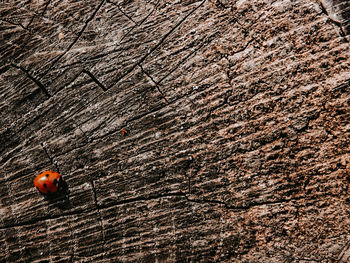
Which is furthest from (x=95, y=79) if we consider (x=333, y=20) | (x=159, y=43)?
(x=333, y=20)

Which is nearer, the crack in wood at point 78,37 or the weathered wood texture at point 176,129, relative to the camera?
the weathered wood texture at point 176,129

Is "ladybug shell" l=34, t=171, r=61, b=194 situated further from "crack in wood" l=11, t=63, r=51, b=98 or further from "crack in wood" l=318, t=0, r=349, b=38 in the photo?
"crack in wood" l=318, t=0, r=349, b=38

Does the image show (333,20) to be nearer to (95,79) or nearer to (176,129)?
(176,129)

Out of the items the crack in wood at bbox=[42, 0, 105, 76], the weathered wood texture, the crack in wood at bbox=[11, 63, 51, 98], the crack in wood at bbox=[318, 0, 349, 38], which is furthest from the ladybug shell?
the crack in wood at bbox=[318, 0, 349, 38]

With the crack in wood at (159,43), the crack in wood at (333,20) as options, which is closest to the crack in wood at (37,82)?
the crack in wood at (159,43)

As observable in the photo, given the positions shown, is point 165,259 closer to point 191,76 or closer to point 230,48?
point 191,76

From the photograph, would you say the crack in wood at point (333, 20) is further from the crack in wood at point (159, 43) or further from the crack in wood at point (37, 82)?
the crack in wood at point (37, 82)

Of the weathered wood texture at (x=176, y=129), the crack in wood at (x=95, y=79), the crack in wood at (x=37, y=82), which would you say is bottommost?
the weathered wood texture at (x=176, y=129)
